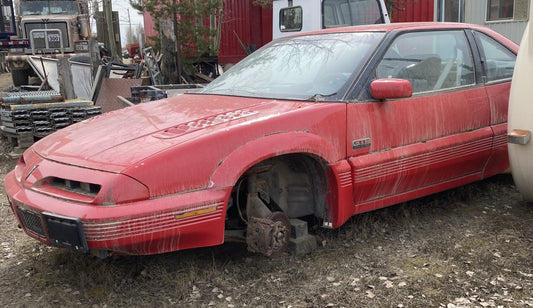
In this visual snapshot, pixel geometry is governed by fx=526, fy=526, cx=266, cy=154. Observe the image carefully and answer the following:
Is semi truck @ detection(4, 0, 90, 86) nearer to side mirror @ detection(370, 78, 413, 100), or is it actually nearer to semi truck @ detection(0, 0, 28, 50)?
semi truck @ detection(0, 0, 28, 50)

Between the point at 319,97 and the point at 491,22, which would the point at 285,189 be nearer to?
the point at 319,97

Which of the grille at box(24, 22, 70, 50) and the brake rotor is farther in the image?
the grille at box(24, 22, 70, 50)

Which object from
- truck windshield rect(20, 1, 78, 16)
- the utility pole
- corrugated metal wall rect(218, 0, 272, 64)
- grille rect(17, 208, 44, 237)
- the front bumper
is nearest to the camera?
the front bumper

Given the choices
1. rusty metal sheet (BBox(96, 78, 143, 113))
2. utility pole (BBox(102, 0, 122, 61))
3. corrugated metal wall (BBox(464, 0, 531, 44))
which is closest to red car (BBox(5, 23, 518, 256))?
rusty metal sheet (BBox(96, 78, 143, 113))

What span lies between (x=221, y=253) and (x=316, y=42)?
1.74 metres

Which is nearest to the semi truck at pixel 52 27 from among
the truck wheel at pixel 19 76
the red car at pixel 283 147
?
the truck wheel at pixel 19 76

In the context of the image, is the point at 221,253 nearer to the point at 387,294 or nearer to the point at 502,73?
the point at 387,294

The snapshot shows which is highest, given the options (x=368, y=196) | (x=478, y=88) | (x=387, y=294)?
(x=478, y=88)

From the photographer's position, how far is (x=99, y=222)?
258cm

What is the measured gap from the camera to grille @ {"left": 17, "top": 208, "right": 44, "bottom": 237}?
2.83 meters

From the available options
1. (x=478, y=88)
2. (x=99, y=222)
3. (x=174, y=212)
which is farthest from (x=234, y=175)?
(x=478, y=88)

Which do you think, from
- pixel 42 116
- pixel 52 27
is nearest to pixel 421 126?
pixel 42 116

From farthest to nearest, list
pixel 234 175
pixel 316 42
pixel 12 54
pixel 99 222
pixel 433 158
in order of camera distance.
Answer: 1. pixel 12 54
2. pixel 316 42
3. pixel 433 158
4. pixel 234 175
5. pixel 99 222

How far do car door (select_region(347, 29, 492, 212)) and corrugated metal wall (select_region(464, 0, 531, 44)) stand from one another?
9.13m
